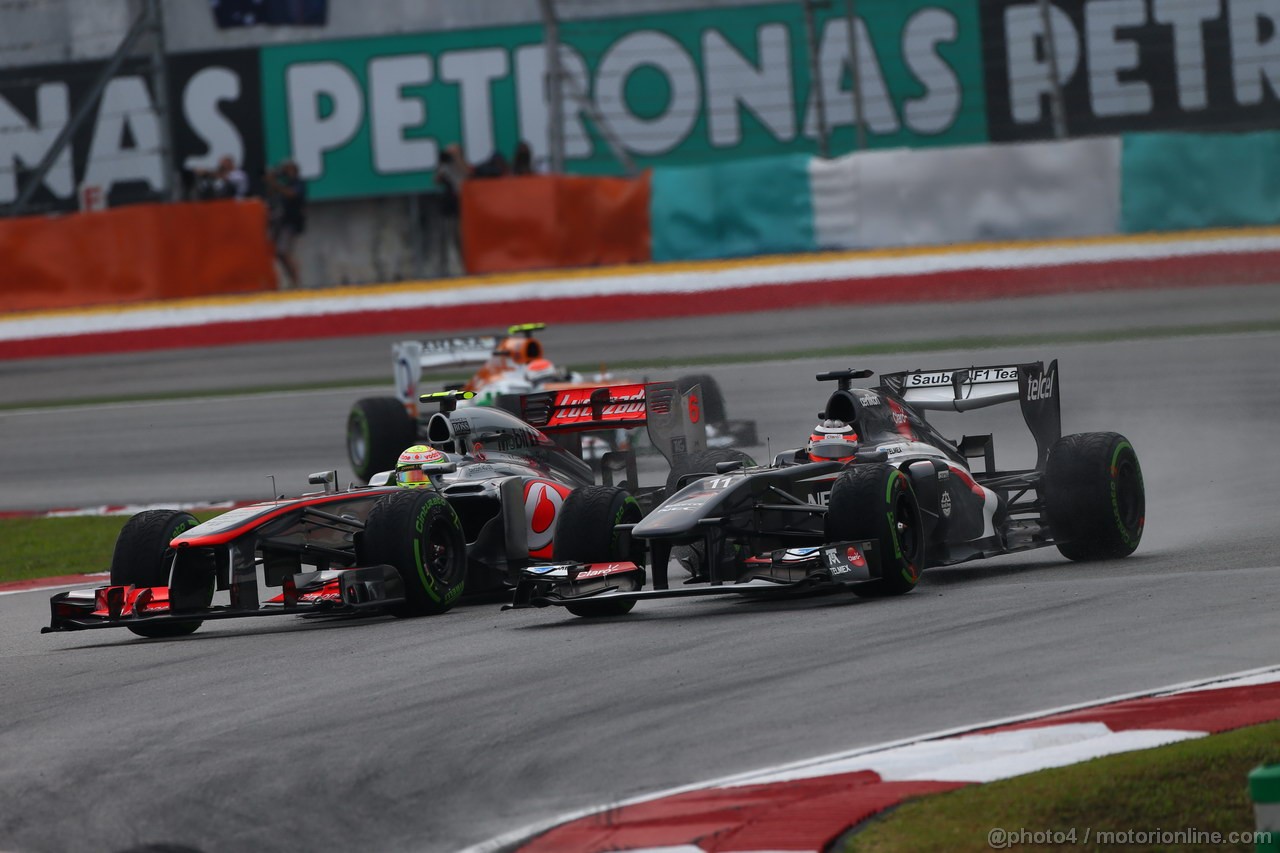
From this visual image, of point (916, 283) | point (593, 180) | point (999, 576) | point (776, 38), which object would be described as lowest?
point (999, 576)

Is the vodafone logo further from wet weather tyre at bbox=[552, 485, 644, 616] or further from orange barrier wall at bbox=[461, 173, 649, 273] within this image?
orange barrier wall at bbox=[461, 173, 649, 273]

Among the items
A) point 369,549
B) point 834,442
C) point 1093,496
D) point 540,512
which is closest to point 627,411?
point 540,512

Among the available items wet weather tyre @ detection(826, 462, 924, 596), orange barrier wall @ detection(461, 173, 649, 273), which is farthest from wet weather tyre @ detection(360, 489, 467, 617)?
orange barrier wall @ detection(461, 173, 649, 273)

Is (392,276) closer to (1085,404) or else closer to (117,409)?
(117,409)

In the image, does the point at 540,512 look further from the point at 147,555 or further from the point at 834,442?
the point at 147,555

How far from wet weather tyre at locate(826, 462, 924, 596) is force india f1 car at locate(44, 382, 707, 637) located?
1156 millimetres

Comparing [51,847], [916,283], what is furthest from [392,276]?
[51,847]

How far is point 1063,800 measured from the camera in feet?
17.6

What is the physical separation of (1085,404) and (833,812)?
1214cm

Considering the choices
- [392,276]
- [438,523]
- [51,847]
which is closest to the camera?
[51,847]

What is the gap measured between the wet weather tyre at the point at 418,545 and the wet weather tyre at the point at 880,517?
214cm

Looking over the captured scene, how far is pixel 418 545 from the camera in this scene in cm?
971

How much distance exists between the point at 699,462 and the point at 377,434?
224 inches

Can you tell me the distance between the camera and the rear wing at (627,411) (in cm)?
1122
